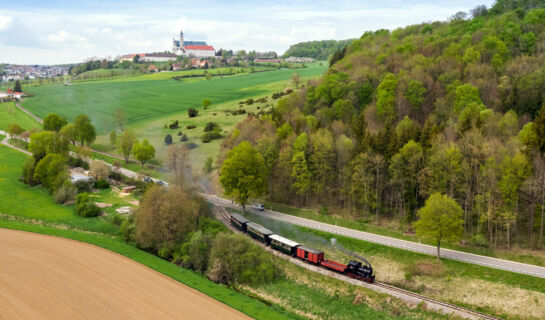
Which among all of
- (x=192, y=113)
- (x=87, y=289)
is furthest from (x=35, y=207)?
(x=192, y=113)

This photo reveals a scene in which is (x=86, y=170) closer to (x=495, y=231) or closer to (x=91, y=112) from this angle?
(x=91, y=112)

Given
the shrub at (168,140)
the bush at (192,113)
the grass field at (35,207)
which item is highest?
the bush at (192,113)

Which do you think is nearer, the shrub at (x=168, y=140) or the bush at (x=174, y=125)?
the shrub at (x=168, y=140)

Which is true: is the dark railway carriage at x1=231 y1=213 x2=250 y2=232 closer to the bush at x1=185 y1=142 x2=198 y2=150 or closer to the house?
the house

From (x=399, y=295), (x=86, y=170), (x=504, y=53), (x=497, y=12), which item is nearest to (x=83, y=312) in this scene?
(x=399, y=295)

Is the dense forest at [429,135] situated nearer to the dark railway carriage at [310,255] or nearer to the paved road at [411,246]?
the paved road at [411,246]

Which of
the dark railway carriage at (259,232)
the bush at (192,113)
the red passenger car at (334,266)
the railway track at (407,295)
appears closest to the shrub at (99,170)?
the dark railway carriage at (259,232)

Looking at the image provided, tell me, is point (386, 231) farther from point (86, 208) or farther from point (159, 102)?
point (159, 102)
